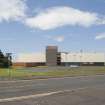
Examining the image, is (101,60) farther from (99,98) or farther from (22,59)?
(99,98)

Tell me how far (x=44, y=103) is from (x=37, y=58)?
160265 millimetres

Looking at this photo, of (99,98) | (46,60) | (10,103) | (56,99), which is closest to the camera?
(10,103)

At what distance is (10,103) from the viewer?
16.0m

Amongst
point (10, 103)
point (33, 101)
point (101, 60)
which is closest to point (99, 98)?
point (33, 101)

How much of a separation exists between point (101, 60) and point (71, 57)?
14.1 meters

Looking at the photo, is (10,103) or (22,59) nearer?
(10,103)

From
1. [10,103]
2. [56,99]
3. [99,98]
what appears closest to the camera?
[10,103]

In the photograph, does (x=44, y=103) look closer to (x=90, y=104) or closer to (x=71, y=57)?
(x=90, y=104)

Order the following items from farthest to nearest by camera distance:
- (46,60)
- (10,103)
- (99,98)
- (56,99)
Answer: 1. (46,60)
2. (99,98)
3. (56,99)
4. (10,103)

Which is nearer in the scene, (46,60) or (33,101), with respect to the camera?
(33,101)

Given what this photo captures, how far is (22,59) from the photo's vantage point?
17825cm

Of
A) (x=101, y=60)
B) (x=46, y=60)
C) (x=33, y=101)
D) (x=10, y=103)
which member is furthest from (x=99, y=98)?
(x=101, y=60)

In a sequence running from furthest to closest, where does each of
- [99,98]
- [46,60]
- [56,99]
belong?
[46,60]
[99,98]
[56,99]

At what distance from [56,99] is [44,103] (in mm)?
1650
